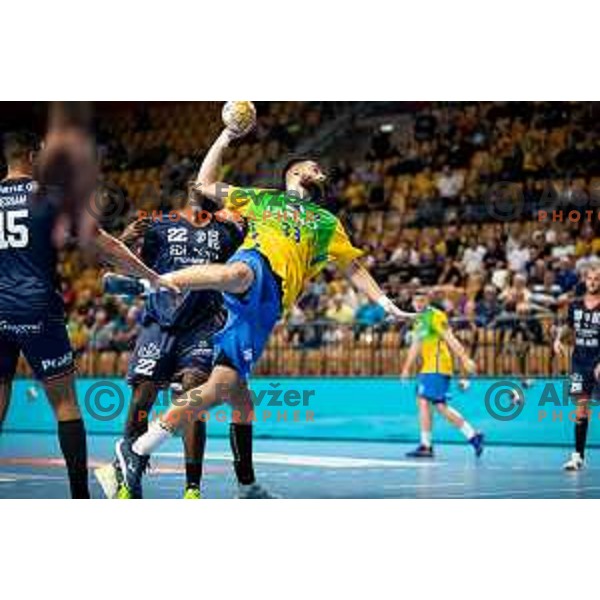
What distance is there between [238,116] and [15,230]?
1.71 metres

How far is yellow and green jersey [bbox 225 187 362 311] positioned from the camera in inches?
279

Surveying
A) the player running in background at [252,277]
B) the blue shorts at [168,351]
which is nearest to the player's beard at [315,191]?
the player running in background at [252,277]

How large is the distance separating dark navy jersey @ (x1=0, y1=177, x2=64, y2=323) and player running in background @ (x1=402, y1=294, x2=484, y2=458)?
197 inches

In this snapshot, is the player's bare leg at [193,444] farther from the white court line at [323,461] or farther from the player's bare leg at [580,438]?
the player's bare leg at [580,438]

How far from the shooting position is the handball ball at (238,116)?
7727 millimetres

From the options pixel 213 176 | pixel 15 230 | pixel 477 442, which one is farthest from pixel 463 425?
pixel 15 230

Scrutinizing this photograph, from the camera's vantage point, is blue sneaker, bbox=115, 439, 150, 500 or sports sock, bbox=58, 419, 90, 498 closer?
sports sock, bbox=58, 419, 90, 498

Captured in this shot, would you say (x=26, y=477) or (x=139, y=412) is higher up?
(x=139, y=412)

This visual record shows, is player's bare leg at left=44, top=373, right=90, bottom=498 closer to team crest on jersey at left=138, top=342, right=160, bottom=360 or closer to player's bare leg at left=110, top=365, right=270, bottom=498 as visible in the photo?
player's bare leg at left=110, top=365, right=270, bottom=498

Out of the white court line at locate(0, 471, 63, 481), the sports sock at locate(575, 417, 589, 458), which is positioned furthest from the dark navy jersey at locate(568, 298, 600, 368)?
the white court line at locate(0, 471, 63, 481)

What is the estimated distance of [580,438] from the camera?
31.7 feet

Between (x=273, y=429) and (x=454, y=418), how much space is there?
174 cm

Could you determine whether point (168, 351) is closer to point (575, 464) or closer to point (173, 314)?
point (173, 314)
